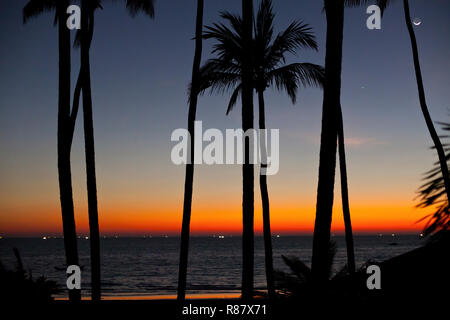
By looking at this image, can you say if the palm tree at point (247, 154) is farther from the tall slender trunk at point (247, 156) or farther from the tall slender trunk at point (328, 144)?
the tall slender trunk at point (328, 144)

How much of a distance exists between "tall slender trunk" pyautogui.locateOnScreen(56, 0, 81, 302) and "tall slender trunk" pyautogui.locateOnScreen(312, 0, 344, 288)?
5.70 meters

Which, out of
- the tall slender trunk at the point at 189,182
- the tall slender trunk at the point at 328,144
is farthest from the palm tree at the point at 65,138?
the tall slender trunk at the point at 328,144

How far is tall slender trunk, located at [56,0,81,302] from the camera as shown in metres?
10.1

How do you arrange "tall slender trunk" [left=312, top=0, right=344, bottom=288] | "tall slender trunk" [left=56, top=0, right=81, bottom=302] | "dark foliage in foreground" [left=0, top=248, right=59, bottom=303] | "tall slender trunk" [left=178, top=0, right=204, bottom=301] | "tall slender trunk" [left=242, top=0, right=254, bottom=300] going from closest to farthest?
1. "dark foliage in foreground" [left=0, top=248, right=59, bottom=303]
2. "tall slender trunk" [left=312, top=0, right=344, bottom=288]
3. "tall slender trunk" [left=178, top=0, right=204, bottom=301]
4. "tall slender trunk" [left=56, top=0, right=81, bottom=302]
5. "tall slender trunk" [left=242, top=0, right=254, bottom=300]

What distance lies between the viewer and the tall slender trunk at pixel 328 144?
21.3 ft

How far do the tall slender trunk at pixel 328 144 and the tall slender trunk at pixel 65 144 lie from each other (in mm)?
5701

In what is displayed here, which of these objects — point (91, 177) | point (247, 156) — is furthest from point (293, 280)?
point (91, 177)

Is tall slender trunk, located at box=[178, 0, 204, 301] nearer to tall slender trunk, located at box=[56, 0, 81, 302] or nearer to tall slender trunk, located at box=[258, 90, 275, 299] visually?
tall slender trunk, located at box=[56, 0, 81, 302]

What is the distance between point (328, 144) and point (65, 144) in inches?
251

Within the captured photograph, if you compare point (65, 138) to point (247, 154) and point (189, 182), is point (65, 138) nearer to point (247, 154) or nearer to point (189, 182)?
point (189, 182)

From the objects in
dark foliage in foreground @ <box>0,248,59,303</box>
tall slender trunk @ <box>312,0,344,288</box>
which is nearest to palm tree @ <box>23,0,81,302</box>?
dark foliage in foreground @ <box>0,248,59,303</box>
